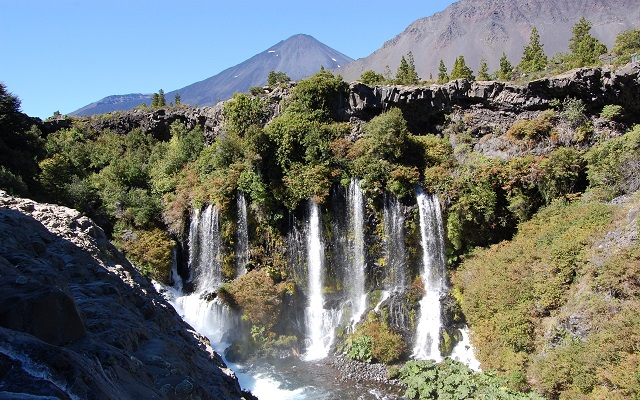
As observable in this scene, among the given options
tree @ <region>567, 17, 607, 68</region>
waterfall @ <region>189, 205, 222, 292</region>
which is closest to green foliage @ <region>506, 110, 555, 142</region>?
tree @ <region>567, 17, 607, 68</region>

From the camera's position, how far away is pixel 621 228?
12.1 m

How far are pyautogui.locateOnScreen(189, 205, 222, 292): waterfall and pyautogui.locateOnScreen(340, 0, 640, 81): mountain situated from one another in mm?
71508

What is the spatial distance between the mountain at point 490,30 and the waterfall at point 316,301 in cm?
7209

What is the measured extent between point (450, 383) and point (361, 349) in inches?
133

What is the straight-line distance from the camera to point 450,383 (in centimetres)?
1201

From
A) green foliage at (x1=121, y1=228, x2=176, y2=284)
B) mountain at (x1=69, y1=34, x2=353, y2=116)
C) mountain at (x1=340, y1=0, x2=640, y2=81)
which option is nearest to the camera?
green foliage at (x1=121, y1=228, x2=176, y2=284)

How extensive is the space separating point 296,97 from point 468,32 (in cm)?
9502

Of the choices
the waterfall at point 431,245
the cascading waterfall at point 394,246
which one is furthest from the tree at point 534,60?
the cascading waterfall at point 394,246

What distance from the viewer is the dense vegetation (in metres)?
11.3

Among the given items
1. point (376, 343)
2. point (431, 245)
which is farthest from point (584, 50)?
point (376, 343)

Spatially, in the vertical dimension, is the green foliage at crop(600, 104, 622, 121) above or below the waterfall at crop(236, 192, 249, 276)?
above

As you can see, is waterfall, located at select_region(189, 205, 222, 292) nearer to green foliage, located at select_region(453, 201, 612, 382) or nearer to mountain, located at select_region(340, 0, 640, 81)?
green foliage, located at select_region(453, 201, 612, 382)

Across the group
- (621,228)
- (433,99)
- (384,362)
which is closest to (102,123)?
(433,99)

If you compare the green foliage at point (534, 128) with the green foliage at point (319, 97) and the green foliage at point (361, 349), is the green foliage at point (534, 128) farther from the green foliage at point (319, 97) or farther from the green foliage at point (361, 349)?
the green foliage at point (361, 349)
